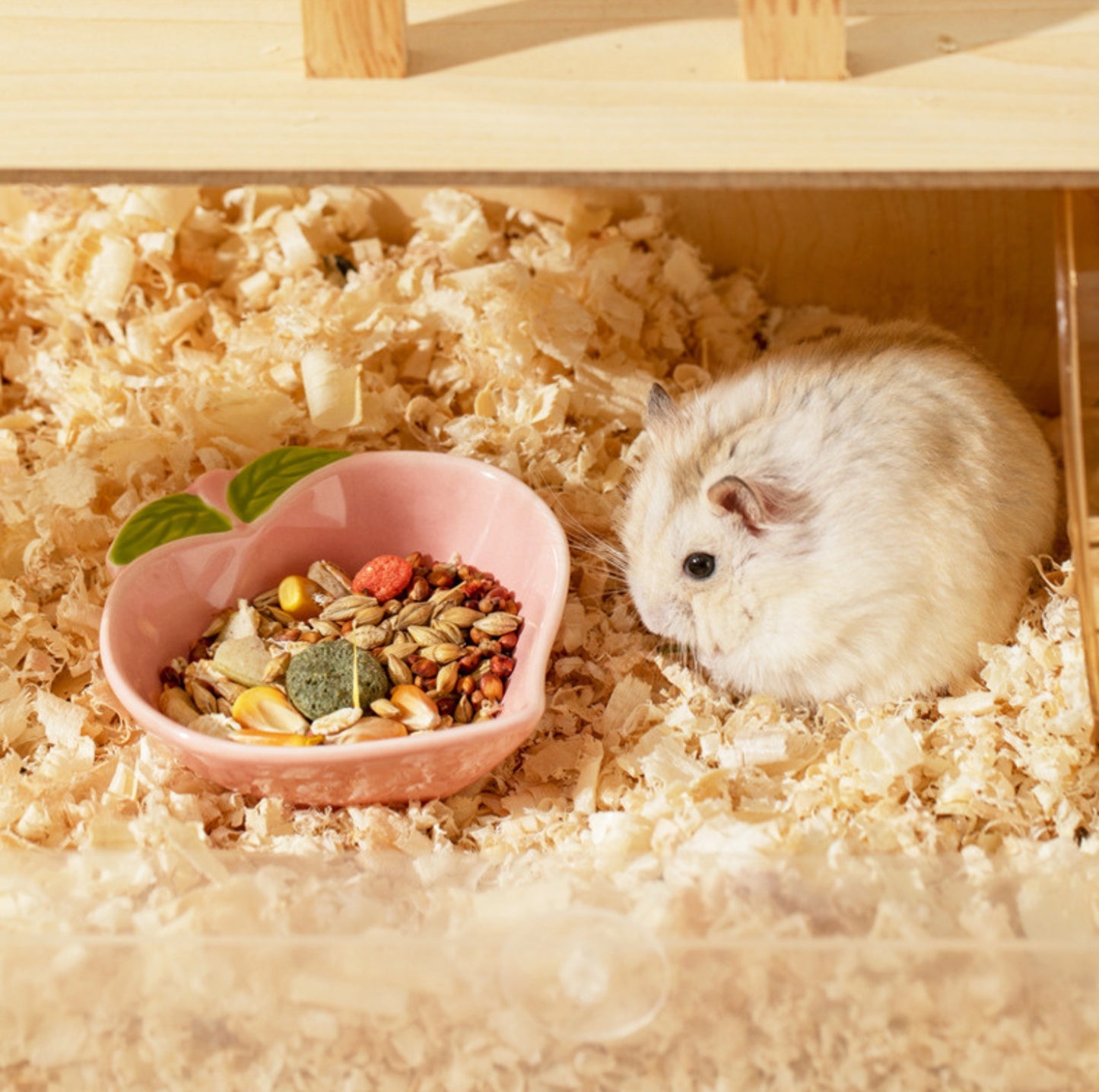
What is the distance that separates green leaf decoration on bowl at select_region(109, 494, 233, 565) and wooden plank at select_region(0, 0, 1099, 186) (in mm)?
781

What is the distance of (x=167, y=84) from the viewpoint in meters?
1.71

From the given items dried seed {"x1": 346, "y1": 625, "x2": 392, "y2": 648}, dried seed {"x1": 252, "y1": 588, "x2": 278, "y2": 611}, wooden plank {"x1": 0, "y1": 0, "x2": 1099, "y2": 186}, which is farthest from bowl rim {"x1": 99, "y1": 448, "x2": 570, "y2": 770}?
wooden plank {"x1": 0, "y1": 0, "x2": 1099, "y2": 186}

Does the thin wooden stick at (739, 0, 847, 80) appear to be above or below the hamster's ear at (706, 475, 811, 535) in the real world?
above

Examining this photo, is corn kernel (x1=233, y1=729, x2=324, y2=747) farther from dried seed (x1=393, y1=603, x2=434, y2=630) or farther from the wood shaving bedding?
dried seed (x1=393, y1=603, x2=434, y2=630)

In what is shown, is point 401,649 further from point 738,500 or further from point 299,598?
point 738,500

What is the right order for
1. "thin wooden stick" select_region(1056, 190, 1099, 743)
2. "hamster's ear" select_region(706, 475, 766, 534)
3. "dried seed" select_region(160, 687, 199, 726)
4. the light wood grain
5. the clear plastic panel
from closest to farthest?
the clear plastic panel, "thin wooden stick" select_region(1056, 190, 1099, 743), "hamster's ear" select_region(706, 475, 766, 534), "dried seed" select_region(160, 687, 199, 726), the light wood grain

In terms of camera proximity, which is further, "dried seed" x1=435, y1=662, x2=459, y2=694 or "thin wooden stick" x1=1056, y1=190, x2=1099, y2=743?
"dried seed" x1=435, y1=662, x2=459, y2=694

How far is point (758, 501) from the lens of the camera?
2076mm

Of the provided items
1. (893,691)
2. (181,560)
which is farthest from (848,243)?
(181,560)

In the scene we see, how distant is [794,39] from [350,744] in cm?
113

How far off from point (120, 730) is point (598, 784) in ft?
2.66

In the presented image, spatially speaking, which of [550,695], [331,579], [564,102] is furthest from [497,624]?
[564,102]

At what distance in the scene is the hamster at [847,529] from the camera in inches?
84.0

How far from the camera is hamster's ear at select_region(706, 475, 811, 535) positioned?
2047 mm
